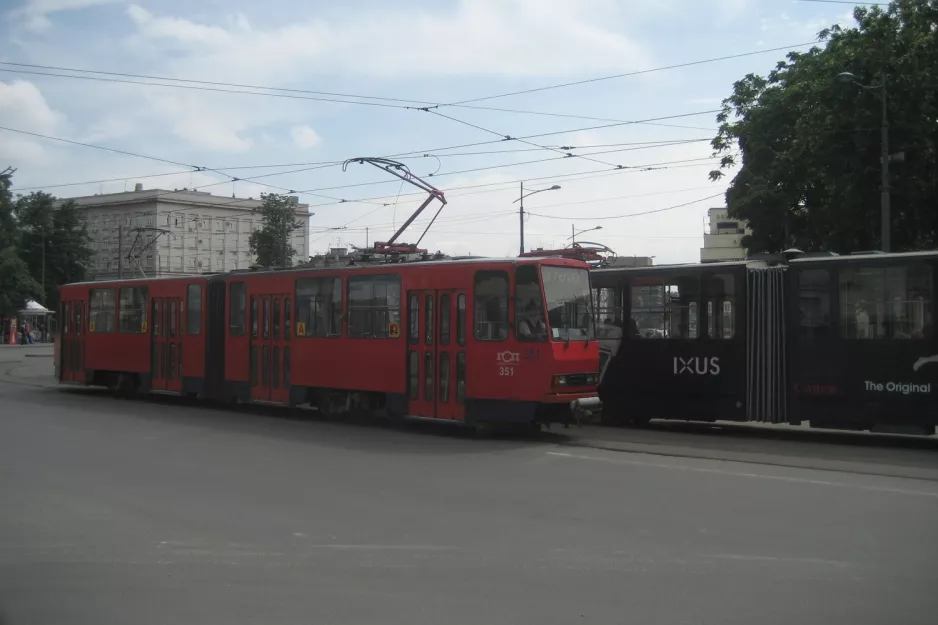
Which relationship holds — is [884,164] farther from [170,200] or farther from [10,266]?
[170,200]

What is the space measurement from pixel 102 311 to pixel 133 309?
1.62 meters

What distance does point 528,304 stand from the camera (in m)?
15.0

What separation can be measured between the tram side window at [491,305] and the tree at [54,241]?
74.7m

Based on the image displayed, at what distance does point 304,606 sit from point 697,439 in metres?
11.2

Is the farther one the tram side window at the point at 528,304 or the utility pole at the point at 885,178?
the utility pole at the point at 885,178

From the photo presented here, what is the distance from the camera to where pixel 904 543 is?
795 centimetres

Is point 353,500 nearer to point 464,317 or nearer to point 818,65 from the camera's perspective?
point 464,317

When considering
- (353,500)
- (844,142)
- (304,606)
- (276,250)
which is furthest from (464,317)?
(276,250)

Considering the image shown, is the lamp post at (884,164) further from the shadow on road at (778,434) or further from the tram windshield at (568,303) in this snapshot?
the tram windshield at (568,303)

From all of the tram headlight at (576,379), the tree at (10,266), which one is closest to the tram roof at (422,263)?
the tram headlight at (576,379)

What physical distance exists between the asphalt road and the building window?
7897 mm

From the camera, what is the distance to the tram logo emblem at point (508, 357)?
1493cm

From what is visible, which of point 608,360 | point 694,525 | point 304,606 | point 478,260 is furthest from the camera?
point 608,360

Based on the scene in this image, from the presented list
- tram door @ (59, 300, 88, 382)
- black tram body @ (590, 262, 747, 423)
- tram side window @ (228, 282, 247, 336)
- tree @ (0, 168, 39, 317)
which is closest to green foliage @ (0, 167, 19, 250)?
tree @ (0, 168, 39, 317)
